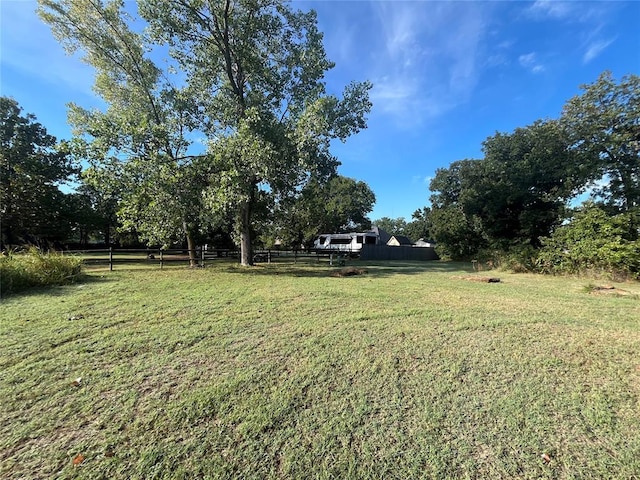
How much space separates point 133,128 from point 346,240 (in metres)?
26.3

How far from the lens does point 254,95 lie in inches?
455

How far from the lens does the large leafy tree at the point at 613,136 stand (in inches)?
521

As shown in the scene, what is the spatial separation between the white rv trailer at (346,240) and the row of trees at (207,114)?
19.0 meters

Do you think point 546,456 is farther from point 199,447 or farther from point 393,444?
point 199,447

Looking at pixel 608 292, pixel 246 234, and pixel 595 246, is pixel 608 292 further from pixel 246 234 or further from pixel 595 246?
pixel 246 234

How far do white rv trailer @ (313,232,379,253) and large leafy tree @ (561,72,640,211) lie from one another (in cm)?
1946

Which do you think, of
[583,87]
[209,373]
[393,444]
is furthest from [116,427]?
[583,87]

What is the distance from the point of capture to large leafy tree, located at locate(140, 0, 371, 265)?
9.60 meters

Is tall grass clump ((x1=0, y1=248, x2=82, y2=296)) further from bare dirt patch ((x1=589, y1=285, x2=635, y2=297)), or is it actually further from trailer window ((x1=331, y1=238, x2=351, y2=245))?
trailer window ((x1=331, y1=238, x2=351, y2=245))

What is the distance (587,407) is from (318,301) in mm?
4241

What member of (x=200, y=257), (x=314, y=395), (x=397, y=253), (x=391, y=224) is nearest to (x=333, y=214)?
(x=397, y=253)

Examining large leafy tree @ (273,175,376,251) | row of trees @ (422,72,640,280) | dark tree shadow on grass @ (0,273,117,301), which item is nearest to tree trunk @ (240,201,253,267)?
dark tree shadow on grass @ (0,273,117,301)

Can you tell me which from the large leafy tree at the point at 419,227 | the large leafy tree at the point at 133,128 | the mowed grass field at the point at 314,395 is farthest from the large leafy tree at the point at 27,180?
the large leafy tree at the point at 419,227

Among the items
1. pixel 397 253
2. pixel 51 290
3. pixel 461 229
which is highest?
pixel 461 229
